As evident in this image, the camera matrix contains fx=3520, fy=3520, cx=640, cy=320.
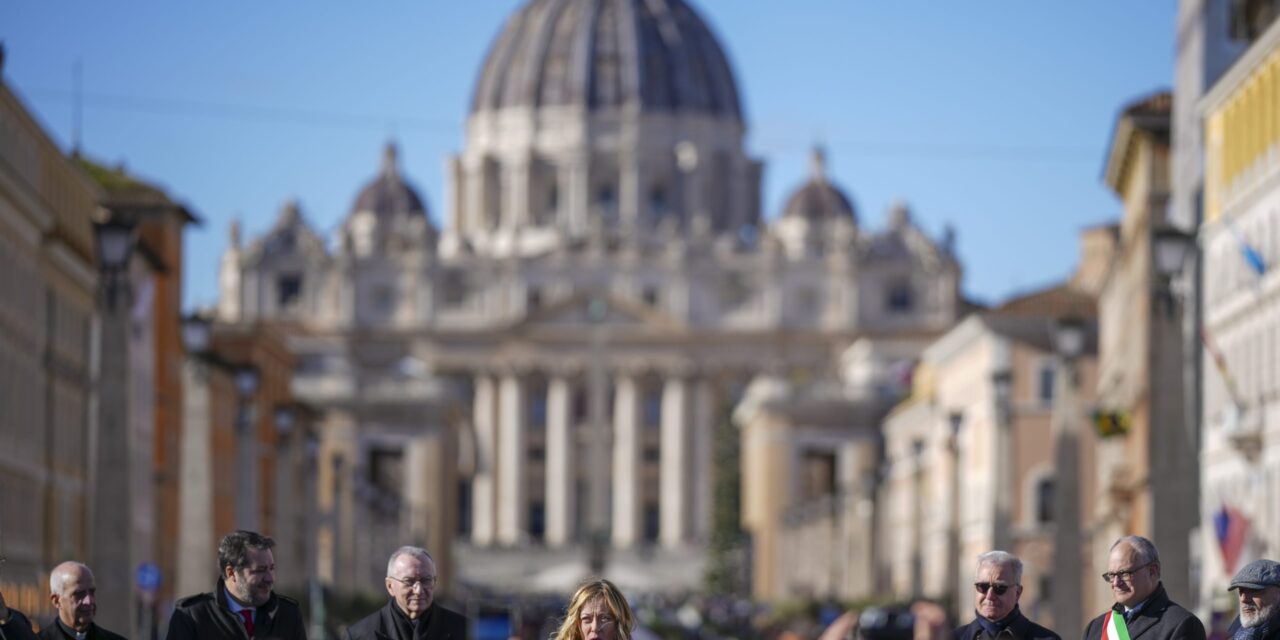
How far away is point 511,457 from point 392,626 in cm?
18131

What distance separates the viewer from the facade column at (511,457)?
7618 inches

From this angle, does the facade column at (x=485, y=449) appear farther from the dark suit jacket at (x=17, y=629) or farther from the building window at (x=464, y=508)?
the dark suit jacket at (x=17, y=629)

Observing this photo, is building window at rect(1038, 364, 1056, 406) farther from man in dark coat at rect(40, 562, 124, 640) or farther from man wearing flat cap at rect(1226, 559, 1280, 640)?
man in dark coat at rect(40, 562, 124, 640)

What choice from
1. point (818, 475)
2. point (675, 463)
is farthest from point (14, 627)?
point (675, 463)

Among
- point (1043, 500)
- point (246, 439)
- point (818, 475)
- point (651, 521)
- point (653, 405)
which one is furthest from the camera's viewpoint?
point (651, 521)

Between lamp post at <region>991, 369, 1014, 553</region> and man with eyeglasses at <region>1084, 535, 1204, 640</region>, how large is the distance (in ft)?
98.3

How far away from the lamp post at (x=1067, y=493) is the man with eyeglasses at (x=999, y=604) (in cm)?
2595

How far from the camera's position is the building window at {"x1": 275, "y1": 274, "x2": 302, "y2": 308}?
198 m

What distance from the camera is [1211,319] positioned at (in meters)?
54.1

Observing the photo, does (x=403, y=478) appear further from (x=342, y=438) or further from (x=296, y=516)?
(x=296, y=516)

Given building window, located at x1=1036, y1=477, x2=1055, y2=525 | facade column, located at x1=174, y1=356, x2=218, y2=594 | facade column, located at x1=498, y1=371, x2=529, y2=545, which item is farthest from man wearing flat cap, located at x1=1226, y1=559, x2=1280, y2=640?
facade column, located at x1=498, y1=371, x2=529, y2=545

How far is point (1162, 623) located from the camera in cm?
1352

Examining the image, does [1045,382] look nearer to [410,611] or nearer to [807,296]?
[410,611]

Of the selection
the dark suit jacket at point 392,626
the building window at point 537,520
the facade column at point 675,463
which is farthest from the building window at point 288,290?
the dark suit jacket at point 392,626
